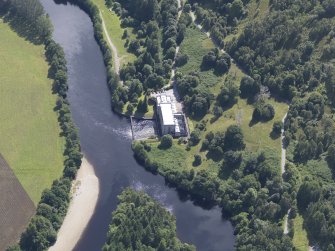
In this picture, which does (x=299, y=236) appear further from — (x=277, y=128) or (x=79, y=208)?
(x=79, y=208)

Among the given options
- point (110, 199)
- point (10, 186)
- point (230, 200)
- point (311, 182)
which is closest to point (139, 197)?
point (110, 199)

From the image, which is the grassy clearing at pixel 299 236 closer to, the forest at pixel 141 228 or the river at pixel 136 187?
the river at pixel 136 187

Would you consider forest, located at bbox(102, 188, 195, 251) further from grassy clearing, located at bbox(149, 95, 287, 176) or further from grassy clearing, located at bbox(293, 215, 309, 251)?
grassy clearing, located at bbox(293, 215, 309, 251)

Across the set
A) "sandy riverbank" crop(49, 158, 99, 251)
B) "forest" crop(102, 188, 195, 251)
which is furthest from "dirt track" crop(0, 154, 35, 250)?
"forest" crop(102, 188, 195, 251)

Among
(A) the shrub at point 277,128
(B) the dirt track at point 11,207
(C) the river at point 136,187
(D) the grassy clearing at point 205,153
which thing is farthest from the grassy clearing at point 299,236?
(B) the dirt track at point 11,207

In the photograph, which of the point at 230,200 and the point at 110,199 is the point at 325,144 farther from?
the point at 110,199

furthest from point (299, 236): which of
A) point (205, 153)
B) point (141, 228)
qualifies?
point (141, 228)
